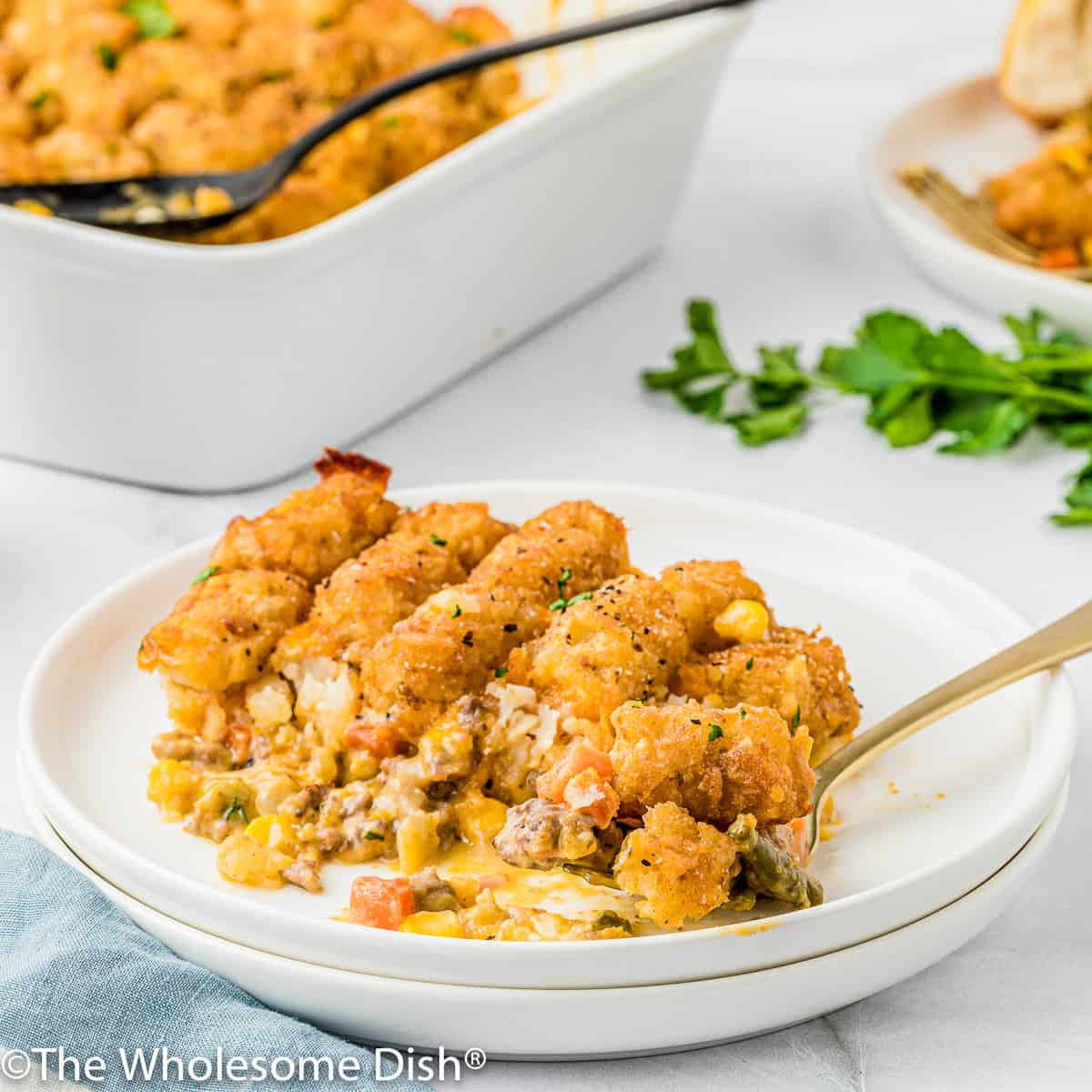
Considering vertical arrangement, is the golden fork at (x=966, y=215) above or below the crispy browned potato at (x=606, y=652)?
below

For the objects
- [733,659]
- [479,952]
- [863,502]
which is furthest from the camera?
[863,502]

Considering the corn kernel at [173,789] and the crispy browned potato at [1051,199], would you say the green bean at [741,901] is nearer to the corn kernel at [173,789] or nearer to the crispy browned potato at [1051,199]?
the corn kernel at [173,789]

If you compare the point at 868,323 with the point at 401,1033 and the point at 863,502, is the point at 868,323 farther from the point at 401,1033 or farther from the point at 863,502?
the point at 401,1033

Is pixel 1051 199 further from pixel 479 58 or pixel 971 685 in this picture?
pixel 971 685

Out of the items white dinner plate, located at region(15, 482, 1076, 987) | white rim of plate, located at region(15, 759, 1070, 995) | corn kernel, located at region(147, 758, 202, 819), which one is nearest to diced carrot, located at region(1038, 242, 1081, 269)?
white dinner plate, located at region(15, 482, 1076, 987)

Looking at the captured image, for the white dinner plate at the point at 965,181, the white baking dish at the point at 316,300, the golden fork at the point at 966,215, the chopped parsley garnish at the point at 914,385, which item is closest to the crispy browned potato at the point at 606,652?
the white baking dish at the point at 316,300

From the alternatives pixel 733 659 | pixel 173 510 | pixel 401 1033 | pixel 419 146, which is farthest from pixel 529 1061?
pixel 419 146
